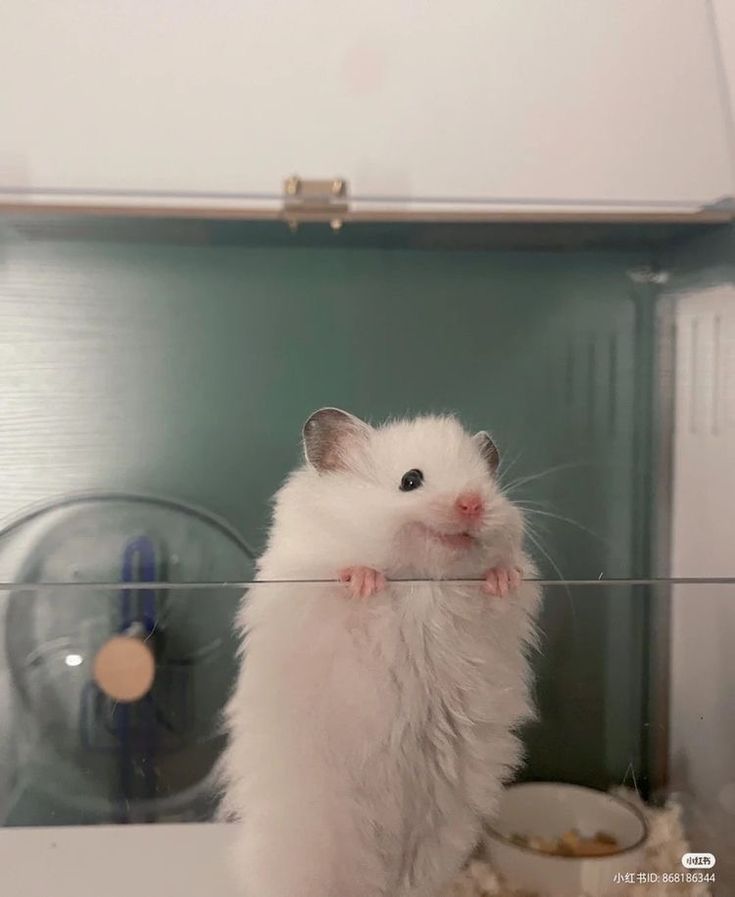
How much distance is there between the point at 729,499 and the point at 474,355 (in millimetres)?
405

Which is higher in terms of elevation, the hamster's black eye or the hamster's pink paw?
the hamster's black eye

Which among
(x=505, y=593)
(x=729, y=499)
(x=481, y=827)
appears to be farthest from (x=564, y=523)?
(x=481, y=827)

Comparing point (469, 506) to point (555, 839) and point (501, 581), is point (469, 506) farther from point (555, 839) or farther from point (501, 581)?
point (555, 839)

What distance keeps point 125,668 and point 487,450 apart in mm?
491

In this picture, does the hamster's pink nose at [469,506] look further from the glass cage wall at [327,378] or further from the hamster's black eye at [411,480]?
the glass cage wall at [327,378]

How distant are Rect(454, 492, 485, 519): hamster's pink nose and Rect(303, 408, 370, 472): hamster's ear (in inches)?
6.3

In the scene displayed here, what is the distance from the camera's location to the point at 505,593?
0.88 meters

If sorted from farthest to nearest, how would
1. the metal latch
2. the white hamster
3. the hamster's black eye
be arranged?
the metal latch < the hamster's black eye < the white hamster

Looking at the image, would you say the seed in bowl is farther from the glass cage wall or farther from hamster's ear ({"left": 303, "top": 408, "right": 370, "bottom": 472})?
hamster's ear ({"left": 303, "top": 408, "right": 370, "bottom": 472})

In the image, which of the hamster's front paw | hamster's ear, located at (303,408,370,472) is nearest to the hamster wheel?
the hamster's front paw

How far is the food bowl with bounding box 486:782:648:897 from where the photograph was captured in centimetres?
86

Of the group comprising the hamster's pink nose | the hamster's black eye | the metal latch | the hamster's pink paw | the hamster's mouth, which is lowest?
the hamster's pink paw

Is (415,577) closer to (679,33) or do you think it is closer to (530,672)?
(530,672)

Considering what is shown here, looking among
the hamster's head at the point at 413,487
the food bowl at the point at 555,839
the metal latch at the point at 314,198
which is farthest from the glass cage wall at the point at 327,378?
the food bowl at the point at 555,839
